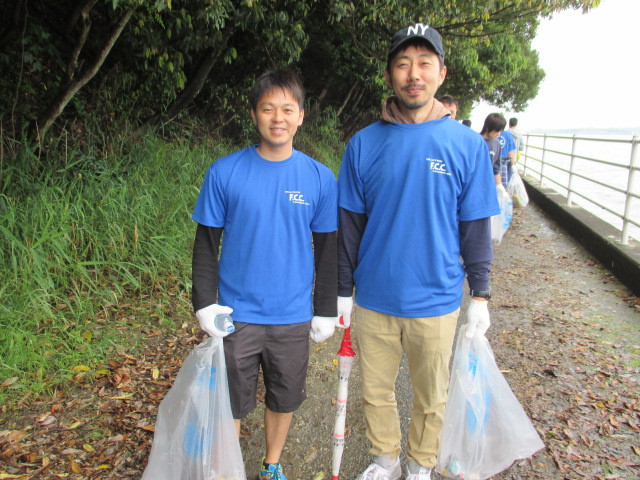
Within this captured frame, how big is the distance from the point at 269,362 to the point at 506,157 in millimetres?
6072

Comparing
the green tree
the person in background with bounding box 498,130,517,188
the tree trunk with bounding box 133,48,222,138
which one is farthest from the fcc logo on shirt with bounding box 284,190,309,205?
the person in background with bounding box 498,130,517,188

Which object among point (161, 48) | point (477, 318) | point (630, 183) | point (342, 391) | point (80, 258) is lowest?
point (342, 391)

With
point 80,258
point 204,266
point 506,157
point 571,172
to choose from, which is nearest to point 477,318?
point 204,266

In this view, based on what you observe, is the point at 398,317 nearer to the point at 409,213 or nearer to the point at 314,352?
the point at 409,213

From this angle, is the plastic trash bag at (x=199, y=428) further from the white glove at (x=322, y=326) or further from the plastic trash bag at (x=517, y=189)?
the plastic trash bag at (x=517, y=189)

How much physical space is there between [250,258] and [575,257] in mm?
5493

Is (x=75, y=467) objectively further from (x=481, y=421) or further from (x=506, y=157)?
(x=506, y=157)

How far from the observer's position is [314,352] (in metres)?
3.73

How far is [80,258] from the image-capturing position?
12.4ft

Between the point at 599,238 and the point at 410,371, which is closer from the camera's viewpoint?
the point at 410,371

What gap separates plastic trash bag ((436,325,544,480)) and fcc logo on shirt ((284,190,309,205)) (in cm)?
95

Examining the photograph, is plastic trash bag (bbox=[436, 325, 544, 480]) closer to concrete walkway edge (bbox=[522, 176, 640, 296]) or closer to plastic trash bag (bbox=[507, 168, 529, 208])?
concrete walkway edge (bbox=[522, 176, 640, 296])

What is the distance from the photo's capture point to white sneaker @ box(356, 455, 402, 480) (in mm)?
2336

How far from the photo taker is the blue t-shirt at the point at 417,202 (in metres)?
2.06
